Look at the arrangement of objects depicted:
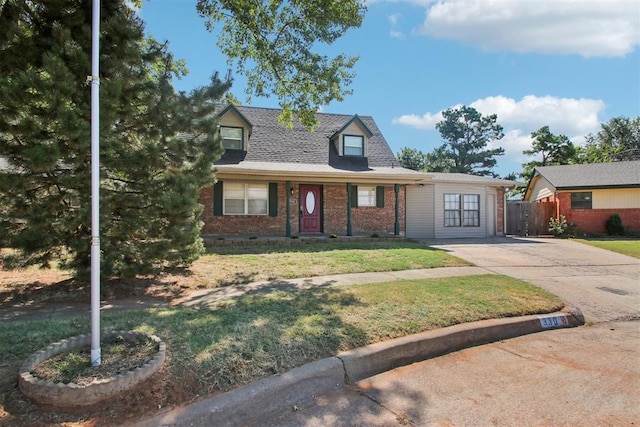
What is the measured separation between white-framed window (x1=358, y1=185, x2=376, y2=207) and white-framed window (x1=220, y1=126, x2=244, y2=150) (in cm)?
538

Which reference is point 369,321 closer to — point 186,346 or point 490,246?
point 186,346

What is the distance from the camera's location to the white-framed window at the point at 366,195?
1658cm

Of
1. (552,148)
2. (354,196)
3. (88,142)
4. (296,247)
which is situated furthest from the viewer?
(552,148)

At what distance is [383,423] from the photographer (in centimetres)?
290

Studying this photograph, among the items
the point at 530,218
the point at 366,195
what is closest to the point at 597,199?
the point at 530,218

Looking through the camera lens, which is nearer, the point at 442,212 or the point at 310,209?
the point at 310,209

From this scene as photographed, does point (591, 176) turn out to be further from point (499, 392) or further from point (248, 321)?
point (248, 321)

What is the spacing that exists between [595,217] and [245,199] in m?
18.4

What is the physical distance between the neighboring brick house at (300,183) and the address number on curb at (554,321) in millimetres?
10006

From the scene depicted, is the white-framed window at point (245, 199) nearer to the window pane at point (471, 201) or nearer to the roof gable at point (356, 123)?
the roof gable at point (356, 123)

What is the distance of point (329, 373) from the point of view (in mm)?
3527

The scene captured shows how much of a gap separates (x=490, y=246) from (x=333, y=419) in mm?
12830

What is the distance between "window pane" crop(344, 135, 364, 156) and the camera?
1748 cm

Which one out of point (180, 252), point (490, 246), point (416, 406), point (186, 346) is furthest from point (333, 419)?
point (490, 246)
